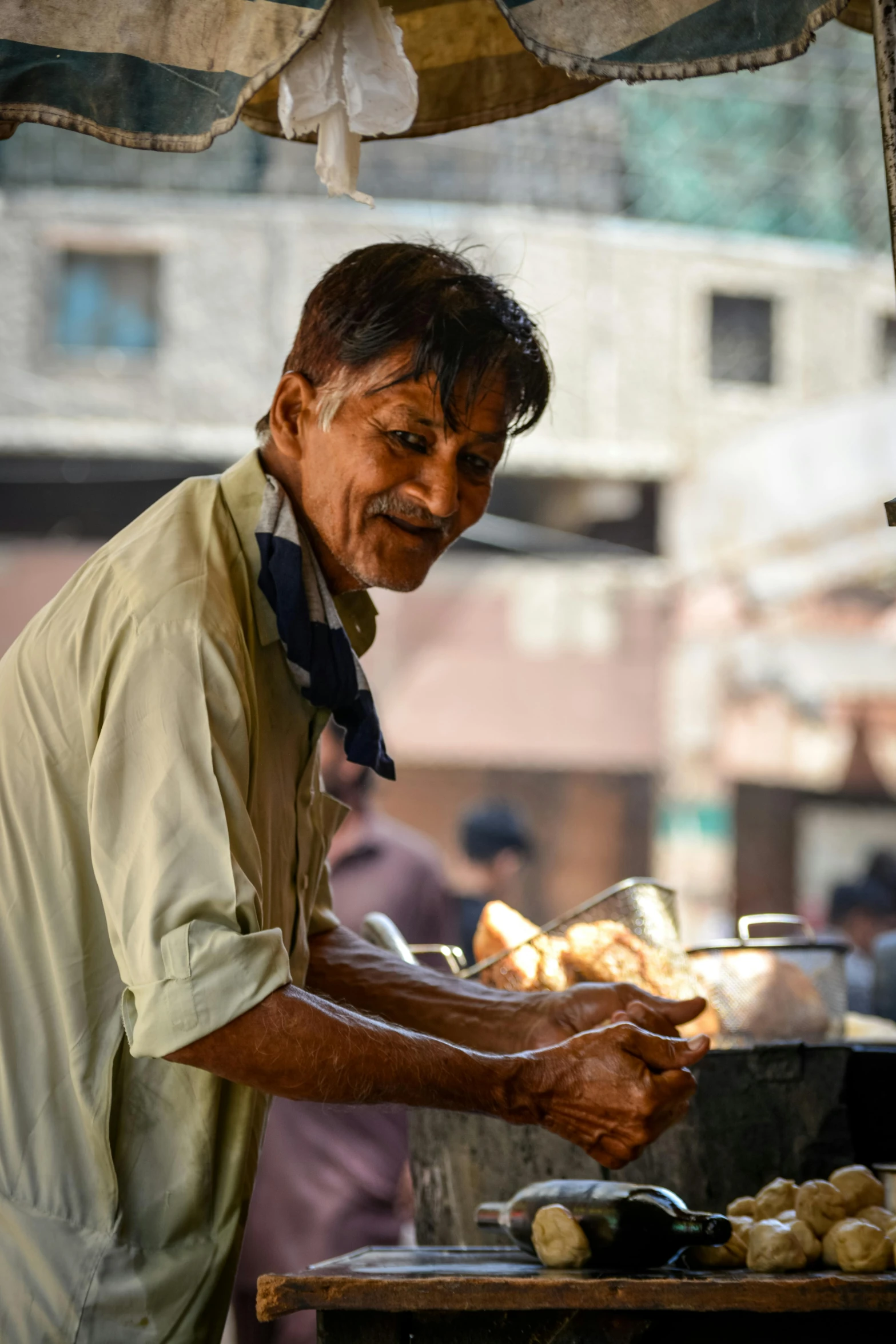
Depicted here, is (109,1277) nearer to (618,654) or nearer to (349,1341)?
(349,1341)

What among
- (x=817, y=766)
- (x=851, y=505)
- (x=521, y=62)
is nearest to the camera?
(x=521, y=62)

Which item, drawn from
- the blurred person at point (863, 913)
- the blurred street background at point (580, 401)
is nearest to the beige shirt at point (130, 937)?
the blurred person at point (863, 913)

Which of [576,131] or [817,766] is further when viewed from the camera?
[576,131]

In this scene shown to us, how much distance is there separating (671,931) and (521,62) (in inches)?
59.2

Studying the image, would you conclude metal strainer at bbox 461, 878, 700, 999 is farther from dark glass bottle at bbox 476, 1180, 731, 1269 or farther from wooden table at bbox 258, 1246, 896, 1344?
wooden table at bbox 258, 1246, 896, 1344

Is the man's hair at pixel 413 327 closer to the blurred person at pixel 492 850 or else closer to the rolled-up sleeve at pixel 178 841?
the rolled-up sleeve at pixel 178 841

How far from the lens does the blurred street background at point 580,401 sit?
34.4 feet

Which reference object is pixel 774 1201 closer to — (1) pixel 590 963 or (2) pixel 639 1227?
(2) pixel 639 1227

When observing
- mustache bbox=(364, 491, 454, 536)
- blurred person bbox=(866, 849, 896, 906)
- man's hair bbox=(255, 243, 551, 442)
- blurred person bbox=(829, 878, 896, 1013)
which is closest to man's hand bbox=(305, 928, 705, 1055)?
mustache bbox=(364, 491, 454, 536)

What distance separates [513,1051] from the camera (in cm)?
207

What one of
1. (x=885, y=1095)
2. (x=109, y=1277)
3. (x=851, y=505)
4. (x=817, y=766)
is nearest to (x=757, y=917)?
(x=885, y=1095)

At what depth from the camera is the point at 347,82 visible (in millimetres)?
1622

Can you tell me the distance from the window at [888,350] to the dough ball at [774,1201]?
11.3 m

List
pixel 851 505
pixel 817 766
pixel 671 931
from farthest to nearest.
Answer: pixel 817 766 → pixel 851 505 → pixel 671 931
